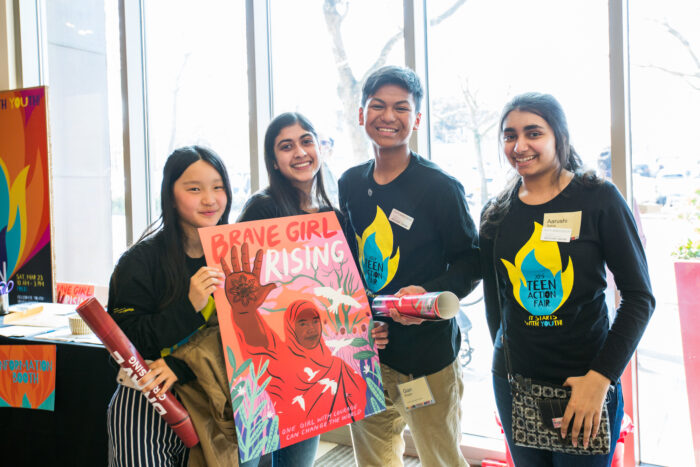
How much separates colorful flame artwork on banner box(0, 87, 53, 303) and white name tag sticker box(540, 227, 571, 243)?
3.20 meters

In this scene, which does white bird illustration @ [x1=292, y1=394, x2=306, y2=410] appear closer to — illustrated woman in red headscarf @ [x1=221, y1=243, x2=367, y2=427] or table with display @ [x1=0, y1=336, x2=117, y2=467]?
illustrated woman in red headscarf @ [x1=221, y1=243, x2=367, y2=427]

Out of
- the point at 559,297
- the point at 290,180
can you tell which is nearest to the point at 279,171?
the point at 290,180

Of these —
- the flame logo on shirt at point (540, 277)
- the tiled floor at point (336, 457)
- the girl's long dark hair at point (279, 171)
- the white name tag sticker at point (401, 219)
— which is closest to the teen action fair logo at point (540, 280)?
the flame logo on shirt at point (540, 277)

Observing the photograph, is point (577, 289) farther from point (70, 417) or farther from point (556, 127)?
point (70, 417)

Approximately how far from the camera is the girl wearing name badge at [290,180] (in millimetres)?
1683

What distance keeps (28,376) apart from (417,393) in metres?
1.94

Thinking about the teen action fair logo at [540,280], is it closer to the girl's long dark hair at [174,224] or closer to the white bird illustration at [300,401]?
the white bird illustration at [300,401]

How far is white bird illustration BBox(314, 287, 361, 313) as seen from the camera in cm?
152

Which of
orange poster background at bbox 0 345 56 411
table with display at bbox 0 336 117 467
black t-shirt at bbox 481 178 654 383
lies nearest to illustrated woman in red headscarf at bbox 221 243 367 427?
black t-shirt at bbox 481 178 654 383

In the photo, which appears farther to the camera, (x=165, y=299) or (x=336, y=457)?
(x=336, y=457)

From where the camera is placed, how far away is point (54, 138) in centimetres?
392

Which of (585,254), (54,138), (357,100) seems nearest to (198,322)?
(585,254)

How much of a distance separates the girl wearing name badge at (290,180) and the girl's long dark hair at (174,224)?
0.18 meters

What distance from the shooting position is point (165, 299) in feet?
4.63
